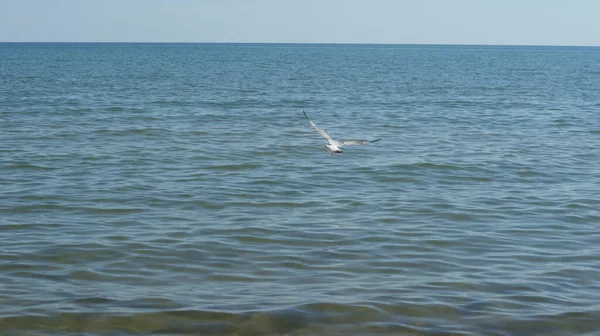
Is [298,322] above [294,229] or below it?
below

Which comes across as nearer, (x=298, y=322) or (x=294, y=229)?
(x=298, y=322)

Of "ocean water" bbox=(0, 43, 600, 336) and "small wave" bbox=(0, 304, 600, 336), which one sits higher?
"ocean water" bbox=(0, 43, 600, 336)

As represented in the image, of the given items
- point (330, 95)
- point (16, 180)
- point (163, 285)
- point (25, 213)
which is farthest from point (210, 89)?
point (163, 285)

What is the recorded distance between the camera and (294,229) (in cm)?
1424

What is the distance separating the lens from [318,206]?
639 inches

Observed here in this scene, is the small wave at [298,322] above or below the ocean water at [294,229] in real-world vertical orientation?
below

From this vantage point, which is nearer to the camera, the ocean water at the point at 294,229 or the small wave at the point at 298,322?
the small wave at the point at 298,322

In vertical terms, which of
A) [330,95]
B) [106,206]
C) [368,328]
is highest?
[330,95]

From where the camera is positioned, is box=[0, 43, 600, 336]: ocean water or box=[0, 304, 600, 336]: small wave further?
box=[0, 43, 600, 336]: ocean water

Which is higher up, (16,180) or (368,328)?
(16,180)

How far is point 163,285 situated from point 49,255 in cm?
248

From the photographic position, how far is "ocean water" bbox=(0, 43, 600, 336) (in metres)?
10.1

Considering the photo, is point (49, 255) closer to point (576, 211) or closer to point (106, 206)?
point (106, 206)

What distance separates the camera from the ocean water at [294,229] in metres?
10.1
